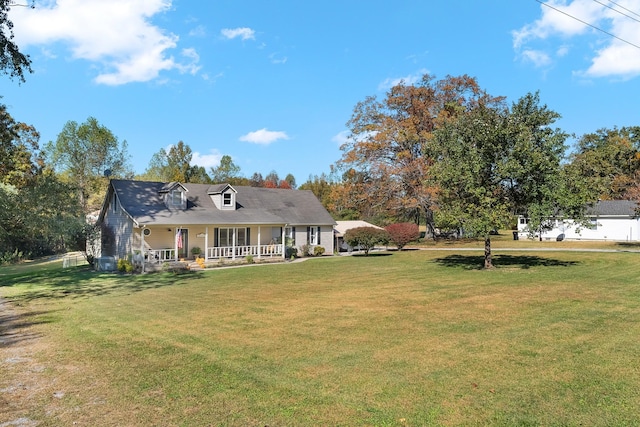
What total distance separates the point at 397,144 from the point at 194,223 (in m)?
25.1

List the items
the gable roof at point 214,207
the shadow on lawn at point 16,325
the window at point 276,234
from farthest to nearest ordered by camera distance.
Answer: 1. the window at point 276,234
2. the gable roof at point 214,207
3. the shadow on lawn at point 16,325

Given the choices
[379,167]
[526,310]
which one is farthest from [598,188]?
[379,167]

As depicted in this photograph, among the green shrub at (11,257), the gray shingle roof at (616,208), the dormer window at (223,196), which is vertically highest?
the dormer window at (223,196)

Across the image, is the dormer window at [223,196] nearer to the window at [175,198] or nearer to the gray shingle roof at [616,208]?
the window at [175,198]

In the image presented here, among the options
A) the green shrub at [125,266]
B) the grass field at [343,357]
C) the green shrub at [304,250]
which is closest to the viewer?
the grass field at [343,357]

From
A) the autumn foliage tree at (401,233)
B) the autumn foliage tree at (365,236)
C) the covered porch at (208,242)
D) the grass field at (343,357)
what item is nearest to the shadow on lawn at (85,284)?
the grass field at (343,357)

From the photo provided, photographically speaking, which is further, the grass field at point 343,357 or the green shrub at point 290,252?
the green shrub at point 290,252

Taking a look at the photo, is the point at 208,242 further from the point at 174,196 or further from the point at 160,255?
the point at 160,255

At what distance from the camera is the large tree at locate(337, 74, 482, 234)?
138 feet

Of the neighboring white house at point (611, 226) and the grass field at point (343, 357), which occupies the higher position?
the neighboring white house at point (611, 226)

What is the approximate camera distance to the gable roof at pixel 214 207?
84.9ft

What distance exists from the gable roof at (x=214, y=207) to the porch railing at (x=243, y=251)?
1.77 m

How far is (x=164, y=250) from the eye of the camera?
977 inches

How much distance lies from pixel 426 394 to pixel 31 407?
5.18 m
